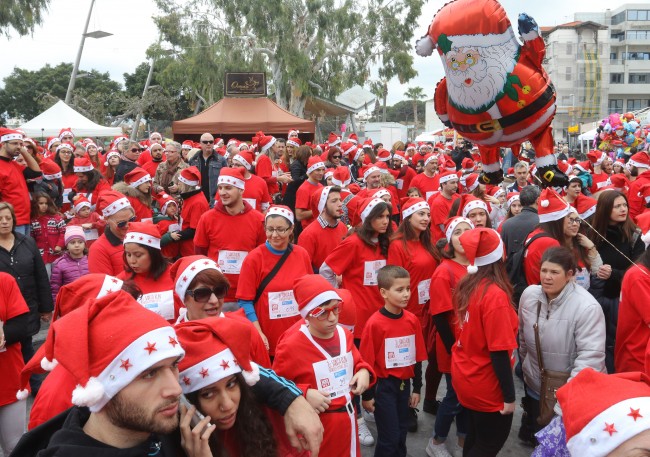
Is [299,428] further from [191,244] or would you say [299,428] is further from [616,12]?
[616,12]

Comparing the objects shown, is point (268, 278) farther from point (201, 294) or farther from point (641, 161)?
point (641, 161)

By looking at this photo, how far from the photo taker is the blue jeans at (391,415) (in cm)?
358

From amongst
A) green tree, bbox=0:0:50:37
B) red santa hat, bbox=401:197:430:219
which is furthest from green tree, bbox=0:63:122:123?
red santa hat, bbox=401:197:430:219

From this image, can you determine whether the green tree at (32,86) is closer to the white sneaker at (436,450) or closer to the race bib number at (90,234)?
the race bib number at (90,234)

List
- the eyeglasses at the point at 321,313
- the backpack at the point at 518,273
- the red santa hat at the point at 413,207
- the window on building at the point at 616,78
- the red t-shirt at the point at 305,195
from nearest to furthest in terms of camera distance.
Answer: the eyeglasses at the point at 321,313 → the backpack at the point at 518,273 → the red santa hat at the point at 413,207 → the red t-shirt at the point at 305,195 → the window on building at the point at 616,78

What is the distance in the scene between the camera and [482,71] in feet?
10.6

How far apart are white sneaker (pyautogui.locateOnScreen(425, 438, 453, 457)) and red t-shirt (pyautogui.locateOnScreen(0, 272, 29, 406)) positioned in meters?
2.86

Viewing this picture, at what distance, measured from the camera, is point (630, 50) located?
64.4 meters

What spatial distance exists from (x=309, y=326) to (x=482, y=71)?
1.82 m

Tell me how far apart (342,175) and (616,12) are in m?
73.2

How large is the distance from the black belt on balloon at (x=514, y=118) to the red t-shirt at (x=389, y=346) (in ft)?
4.54

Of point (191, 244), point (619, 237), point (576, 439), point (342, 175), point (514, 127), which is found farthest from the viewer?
point (342, 175)

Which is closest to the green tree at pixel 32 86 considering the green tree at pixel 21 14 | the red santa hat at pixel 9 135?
the green tree at pixel 21 14

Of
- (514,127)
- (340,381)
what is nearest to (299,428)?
(340,381)
